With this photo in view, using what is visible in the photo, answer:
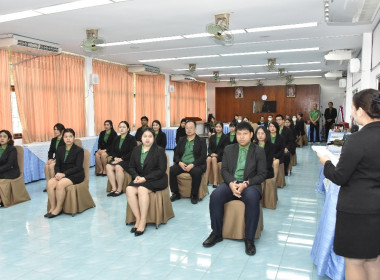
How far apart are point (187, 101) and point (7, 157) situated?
11.0m

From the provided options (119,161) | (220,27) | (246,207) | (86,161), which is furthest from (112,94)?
(246,207)

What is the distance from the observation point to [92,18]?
17.0 ft

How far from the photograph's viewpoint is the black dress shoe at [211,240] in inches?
134

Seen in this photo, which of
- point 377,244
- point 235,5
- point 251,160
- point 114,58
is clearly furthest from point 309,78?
point 377,244

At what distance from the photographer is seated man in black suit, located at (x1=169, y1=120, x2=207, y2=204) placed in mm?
5121

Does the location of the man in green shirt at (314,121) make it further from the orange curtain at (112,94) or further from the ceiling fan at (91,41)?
the ceiling fan at (91,41)

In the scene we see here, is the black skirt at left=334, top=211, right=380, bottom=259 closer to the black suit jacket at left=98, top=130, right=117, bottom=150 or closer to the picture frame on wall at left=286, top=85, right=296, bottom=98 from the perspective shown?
the black suit jacket at left=98, top=130, right=117, bottom=150

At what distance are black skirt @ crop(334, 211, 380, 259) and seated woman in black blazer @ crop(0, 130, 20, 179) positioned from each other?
4.76m

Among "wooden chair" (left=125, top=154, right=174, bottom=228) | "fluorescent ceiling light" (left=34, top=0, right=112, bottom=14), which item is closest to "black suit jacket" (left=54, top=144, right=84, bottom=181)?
"wooden chair" (left=125, top=154, right=174, bottom=228)

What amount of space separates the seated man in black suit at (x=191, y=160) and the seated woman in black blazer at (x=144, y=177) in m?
1.06

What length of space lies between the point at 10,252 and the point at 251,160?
2742 millimetres

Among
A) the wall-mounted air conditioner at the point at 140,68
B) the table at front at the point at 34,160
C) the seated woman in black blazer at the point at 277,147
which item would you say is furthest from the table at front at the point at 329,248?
the wall-mounted air conditioner at the point at 140,68

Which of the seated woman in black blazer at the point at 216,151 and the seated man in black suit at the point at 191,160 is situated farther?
the seated woman in black blazer at the point at 216,151

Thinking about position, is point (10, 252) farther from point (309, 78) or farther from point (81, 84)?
point (309, 78)
